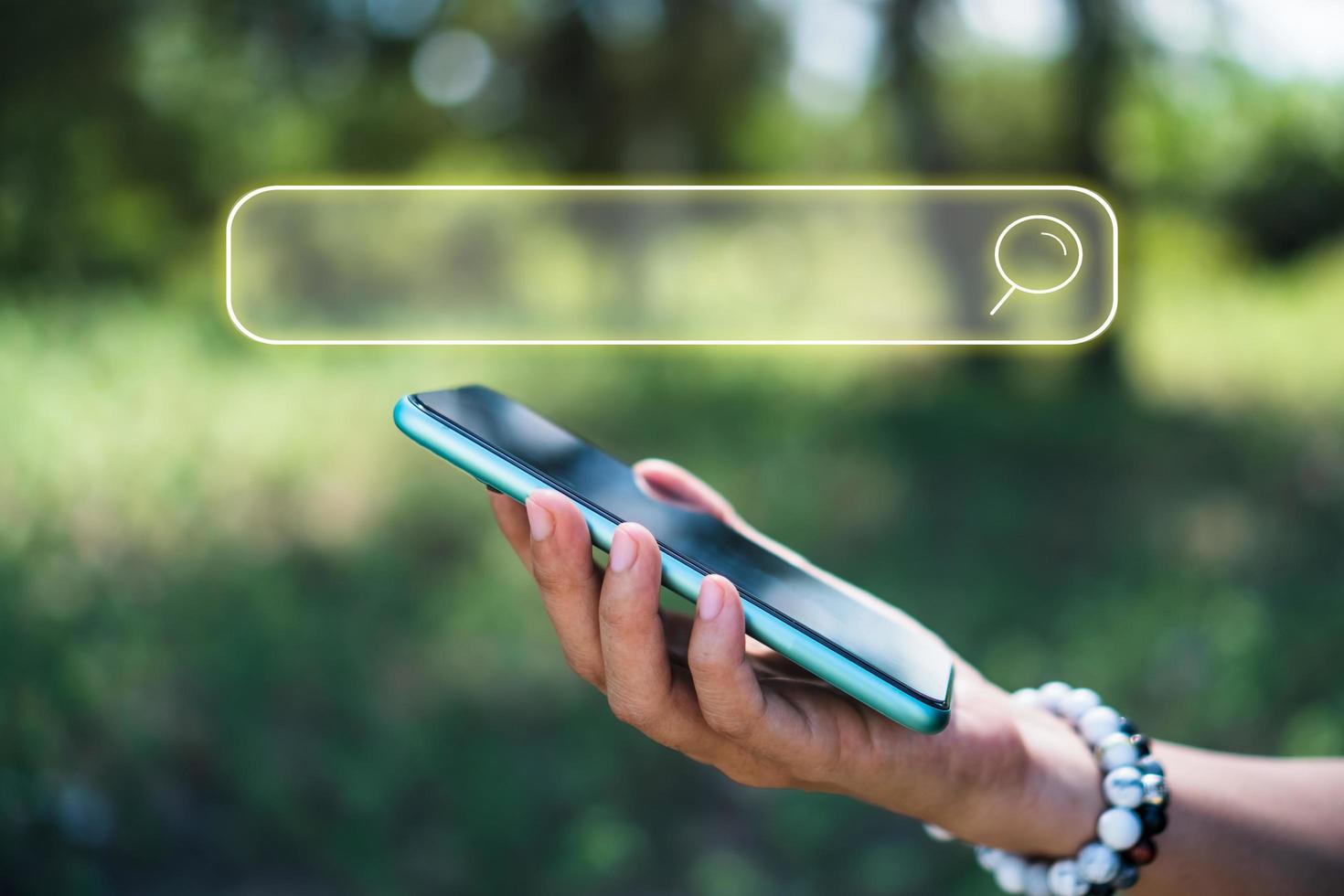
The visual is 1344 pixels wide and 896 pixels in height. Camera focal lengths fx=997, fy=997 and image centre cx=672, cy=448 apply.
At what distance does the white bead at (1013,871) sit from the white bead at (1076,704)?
18 cm

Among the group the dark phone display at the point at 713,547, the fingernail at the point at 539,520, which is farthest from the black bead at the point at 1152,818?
the fingernail at the point at 539,520

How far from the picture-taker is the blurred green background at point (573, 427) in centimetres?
224

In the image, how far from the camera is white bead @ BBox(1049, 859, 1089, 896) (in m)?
1.01

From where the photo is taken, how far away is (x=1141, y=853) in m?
1.01

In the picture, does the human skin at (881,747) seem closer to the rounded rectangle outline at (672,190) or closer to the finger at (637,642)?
the finger at (637,642)

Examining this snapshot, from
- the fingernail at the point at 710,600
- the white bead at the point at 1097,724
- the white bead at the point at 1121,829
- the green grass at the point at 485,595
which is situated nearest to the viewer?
the fingernail at the point at 710,600

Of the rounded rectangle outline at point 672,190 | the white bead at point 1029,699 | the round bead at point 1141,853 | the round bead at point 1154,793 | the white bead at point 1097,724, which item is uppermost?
the rounded rectangle outline at point 672,190

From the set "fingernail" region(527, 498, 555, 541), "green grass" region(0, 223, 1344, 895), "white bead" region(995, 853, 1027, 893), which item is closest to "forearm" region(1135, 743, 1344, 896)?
"white bead" region(995, 853, 1027, 893)

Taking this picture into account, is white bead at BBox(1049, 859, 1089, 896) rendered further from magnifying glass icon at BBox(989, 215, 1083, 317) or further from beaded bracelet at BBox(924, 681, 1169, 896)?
magnifying glass icon at BBox(989, 215, 1083, 317)

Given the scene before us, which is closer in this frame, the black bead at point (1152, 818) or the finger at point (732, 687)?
the finger at point (732, 687)

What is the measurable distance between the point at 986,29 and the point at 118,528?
15.9ft

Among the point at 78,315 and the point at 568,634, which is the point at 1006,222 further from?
the point at 78,315

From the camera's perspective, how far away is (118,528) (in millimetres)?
3141

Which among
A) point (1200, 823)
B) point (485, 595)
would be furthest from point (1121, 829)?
point (485, 595)
